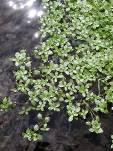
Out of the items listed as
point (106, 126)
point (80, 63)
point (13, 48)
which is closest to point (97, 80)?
point (80, 63)

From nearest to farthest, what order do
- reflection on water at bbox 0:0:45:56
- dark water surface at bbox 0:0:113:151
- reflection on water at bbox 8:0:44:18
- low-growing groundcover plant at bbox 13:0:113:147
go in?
dark water surface at bbox 0:0:113:151 → low-growing groundcover plant at bbox 13:0:113:147 → reflection on water at bbox 0:0:45:56 → reflection on water at bbox 8:0:44:18

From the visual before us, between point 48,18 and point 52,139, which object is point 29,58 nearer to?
point 48,18

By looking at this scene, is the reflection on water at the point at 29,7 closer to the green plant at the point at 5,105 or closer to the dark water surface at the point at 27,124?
the dark water surface at the point at 27,124

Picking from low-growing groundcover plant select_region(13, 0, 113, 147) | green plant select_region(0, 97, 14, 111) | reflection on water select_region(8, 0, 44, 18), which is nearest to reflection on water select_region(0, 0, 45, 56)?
reflection on water select_region(8, 0, 44, 18)

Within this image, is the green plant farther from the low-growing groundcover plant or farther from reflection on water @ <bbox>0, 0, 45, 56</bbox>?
reflection on water @ <bbox>0, 0, 45, 56</bbox>

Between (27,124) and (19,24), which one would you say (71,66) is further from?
(19,24)

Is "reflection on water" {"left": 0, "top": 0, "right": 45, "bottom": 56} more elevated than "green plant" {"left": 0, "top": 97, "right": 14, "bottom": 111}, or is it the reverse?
"reflection on water" {"left": 0, "top": 0, "right": 45, "bottom": 56}
